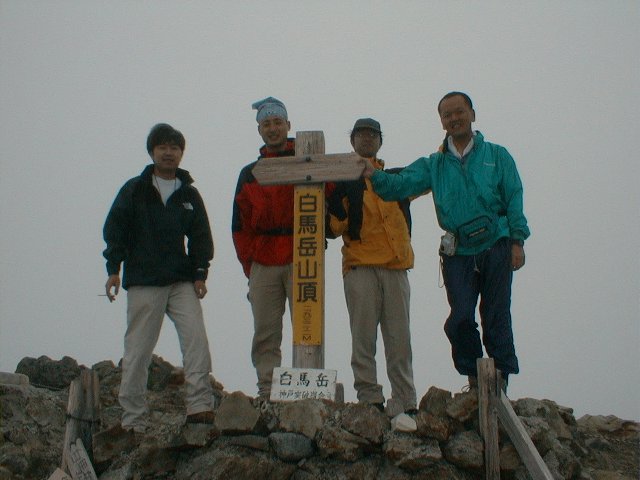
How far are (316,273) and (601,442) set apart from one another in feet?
14.7

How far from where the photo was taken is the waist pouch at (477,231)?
6.40 m

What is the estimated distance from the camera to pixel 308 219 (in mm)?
7207

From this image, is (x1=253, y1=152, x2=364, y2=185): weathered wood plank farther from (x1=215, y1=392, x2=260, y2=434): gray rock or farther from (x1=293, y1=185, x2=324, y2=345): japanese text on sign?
(x1=215, y1=392, x2=260, y2=434): gray rock

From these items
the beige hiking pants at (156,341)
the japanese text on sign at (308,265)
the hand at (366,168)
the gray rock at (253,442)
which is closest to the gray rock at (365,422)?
the gray rock at (253,442)

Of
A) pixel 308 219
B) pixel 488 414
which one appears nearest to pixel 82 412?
pixel 308 219

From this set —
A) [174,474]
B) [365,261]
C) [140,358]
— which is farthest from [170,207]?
[174,474]

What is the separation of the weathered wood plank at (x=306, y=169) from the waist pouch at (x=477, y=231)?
1225mm

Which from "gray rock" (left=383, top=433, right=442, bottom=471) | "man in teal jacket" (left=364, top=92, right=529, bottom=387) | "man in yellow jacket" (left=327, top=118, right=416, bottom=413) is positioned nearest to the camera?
"gray rock" (left=383, top=433, right=442, bottom=471)

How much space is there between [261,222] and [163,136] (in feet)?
4.17

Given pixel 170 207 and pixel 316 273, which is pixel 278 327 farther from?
pixel 170 207

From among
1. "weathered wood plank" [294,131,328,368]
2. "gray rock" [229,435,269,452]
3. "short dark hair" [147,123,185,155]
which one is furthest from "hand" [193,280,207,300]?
"gray rock" [229,435,269,452]

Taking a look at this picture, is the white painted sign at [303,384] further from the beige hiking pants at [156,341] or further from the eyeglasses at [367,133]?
the eyeglasses at [367,133]

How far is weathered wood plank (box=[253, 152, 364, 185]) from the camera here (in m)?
7.16

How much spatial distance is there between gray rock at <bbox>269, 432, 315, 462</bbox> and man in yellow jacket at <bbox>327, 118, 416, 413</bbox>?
1132mm
